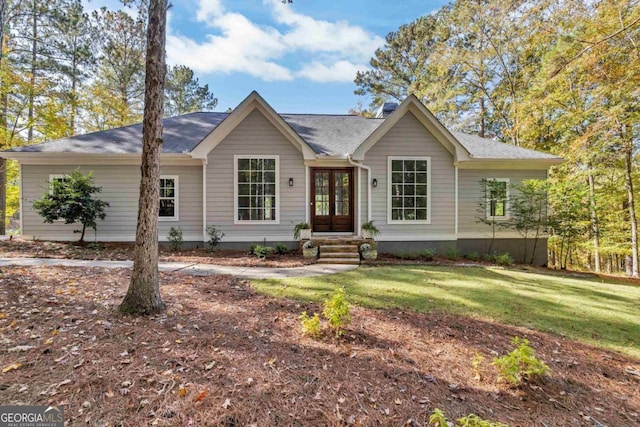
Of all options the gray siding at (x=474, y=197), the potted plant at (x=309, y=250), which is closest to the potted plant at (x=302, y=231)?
the potted plant at (x=309, y=250)

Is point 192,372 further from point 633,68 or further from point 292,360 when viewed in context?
point 633,68

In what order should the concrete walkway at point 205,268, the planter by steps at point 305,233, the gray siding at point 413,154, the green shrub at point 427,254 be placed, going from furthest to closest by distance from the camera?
the gray siding at point 413,154 < the planter by steps at point 305,233 < the green shrub at point 427,254 < the concrete walkway at point 205,268

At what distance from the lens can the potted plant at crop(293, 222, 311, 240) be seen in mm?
8859

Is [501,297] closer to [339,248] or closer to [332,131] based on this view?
[339,248]

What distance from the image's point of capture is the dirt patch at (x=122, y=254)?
7.37 metres

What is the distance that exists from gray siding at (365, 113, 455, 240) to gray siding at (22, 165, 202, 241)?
5.80 metres

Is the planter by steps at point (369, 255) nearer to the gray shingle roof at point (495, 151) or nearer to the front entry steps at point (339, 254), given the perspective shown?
the front entry steps at point (339, 254)

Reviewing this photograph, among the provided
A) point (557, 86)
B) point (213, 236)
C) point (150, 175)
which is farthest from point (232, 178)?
point (557, 86)

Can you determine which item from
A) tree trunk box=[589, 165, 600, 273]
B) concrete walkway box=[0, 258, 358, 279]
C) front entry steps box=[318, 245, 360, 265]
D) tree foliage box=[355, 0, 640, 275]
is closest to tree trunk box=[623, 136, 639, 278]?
tree foliage box=[355, 0, 640, 275]

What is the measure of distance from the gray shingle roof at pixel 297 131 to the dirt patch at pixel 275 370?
6.69 meters

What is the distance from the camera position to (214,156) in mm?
9086

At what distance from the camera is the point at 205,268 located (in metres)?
6.65

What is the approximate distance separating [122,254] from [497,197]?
11.7 metres

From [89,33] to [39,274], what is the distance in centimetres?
1787
